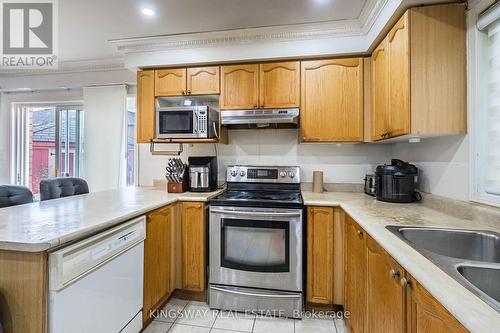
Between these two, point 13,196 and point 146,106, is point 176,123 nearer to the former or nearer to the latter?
point 146,106

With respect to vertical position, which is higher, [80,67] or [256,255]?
[80,67]

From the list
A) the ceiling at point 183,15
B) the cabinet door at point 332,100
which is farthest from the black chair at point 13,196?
the cabinet door at point 332,100

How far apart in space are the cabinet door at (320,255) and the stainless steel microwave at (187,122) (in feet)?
4.03

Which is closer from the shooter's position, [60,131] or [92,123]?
[92,123]

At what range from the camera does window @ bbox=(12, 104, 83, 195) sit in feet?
11.8

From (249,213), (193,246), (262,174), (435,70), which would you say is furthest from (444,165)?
(193,246)

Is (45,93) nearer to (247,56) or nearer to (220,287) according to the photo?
(247,56)

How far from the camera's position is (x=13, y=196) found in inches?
77.9

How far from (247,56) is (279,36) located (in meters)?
0.34

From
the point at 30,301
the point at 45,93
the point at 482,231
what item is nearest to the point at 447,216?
the point at 482,231

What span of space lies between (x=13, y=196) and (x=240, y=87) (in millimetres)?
2064

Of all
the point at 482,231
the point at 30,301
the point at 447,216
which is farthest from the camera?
the point at 447,216

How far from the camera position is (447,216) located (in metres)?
1.55

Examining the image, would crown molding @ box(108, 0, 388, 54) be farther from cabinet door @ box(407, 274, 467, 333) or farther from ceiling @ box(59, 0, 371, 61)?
cabinet door @ box(407, 274, 467, 333)
